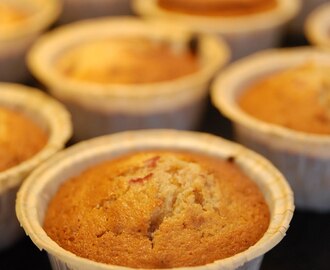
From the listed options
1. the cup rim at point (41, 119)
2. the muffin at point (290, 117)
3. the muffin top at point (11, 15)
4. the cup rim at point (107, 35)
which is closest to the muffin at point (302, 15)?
the cup rim at point (107, 35)

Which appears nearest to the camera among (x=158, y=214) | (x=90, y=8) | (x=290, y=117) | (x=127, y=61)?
(x=158, y=214)

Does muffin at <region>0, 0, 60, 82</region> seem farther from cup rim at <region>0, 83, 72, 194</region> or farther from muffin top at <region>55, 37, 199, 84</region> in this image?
cup rim at <region>0, 83, 72, 194</region>

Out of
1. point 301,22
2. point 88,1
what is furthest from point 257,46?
point 88,1

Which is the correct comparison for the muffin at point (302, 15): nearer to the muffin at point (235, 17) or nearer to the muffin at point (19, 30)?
the muffin at point (235, 17)

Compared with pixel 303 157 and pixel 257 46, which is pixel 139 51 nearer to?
pixel 257 46

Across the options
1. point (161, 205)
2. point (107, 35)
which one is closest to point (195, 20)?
point (107, 35)

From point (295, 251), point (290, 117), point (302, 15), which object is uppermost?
point (290, 117)

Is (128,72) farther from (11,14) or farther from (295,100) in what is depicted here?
(11,14)

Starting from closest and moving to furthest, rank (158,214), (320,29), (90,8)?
(158,214)
(320,29)
(90,8)
